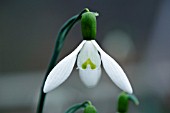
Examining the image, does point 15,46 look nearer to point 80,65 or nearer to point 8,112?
point 8,112

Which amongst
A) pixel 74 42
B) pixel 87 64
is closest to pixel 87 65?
pixel 87 64

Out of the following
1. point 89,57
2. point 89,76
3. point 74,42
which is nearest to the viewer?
point 89,57

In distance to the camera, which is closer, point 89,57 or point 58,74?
point 58,74

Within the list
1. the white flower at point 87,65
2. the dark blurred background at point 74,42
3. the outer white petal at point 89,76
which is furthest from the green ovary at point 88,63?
the dark blurred background at point 74,42

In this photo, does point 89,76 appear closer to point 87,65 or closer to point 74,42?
point 87,65

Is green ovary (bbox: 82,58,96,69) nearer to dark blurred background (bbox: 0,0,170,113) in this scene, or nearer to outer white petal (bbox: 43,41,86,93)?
outer white petal (bbox: 43,41,86,93)

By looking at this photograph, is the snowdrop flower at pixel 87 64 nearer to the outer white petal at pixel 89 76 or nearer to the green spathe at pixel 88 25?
the green spathe at pixel 88 25

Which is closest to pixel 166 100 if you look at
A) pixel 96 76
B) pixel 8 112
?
pixel 8 112
